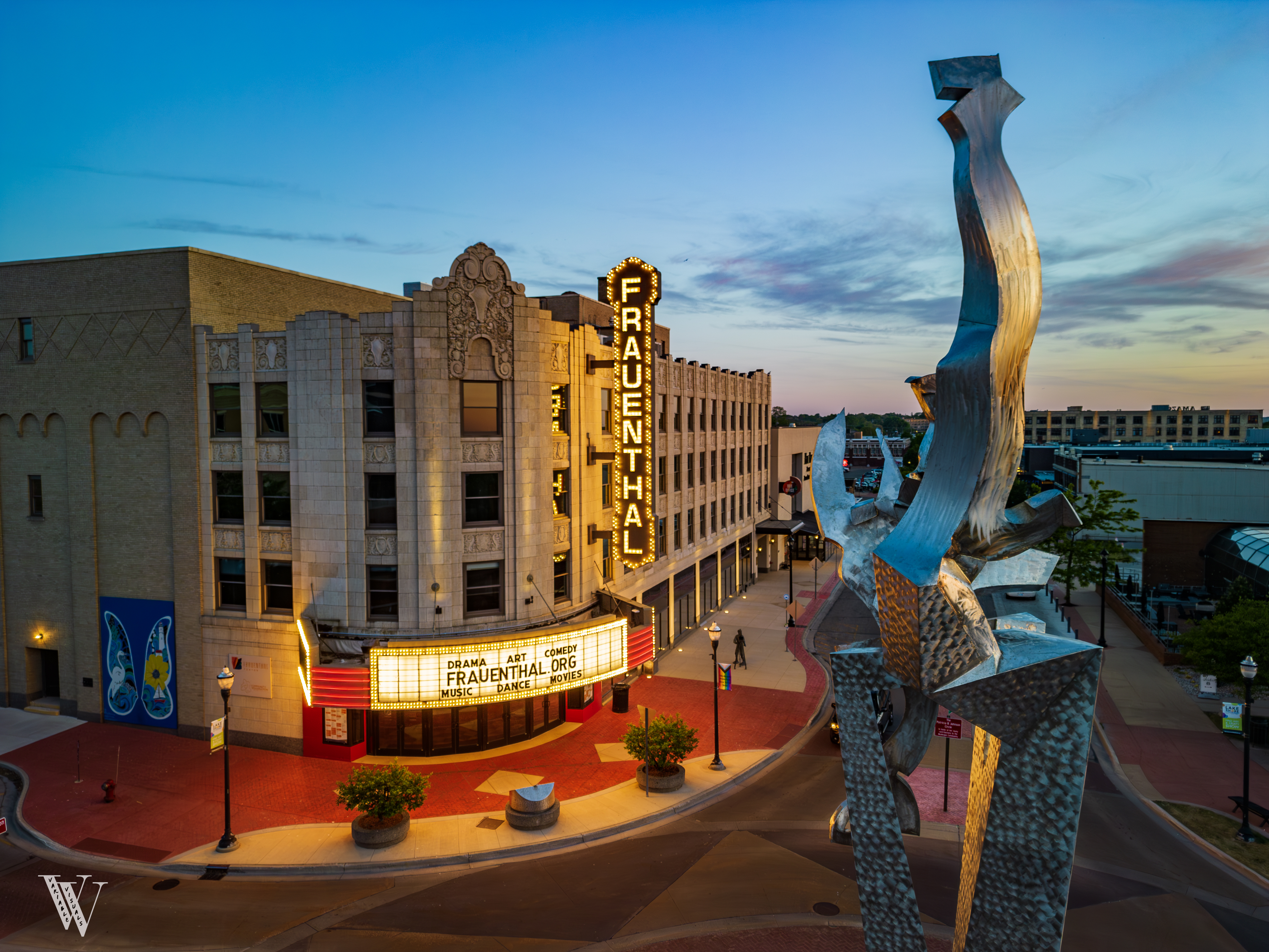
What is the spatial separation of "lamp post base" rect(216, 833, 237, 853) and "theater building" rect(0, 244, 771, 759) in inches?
197

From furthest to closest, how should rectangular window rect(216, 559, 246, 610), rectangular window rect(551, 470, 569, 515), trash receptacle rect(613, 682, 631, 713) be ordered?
trash receptacle rect(613, 682, 631, 713), rectangular window rect(551, 470, 569, 515), rectangular window rect(216, 559, 246, 610)

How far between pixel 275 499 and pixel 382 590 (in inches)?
212

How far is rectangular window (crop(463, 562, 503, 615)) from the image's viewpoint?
27078 millimetres

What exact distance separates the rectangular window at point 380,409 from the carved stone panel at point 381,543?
3.46m

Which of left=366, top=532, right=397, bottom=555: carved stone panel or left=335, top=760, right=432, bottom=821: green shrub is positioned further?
left=366, top=532, right=397, bottom=555: carved stone panel

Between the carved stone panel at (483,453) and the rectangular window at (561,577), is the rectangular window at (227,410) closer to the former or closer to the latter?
the carved stone panel at (483,453)

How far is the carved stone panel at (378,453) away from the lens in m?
26.3

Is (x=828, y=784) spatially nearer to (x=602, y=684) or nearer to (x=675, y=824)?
(x=675, y=824)

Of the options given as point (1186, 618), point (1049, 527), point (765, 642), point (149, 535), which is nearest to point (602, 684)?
point (765, 642)

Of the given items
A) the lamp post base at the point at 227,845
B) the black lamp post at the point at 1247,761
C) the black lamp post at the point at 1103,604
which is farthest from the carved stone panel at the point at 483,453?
the black lamp post at the point at 1103,604

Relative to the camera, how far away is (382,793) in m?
21.0

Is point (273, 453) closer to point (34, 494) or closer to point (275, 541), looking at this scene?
point (275, 541)

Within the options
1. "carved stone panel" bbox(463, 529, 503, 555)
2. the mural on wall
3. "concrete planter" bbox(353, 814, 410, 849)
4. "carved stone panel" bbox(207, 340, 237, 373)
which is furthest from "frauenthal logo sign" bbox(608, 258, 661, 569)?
the mural on wall

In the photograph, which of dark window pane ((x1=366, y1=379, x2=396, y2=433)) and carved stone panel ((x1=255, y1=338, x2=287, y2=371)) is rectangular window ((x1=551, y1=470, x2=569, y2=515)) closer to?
dark window pane ((x1=366, y1=379, x2=396, y2=433))
